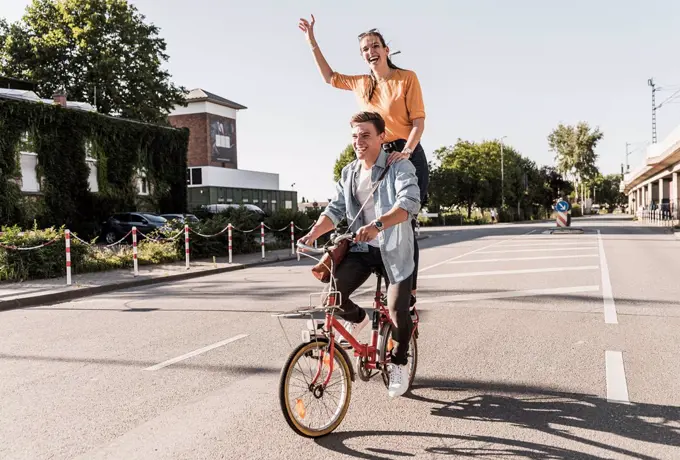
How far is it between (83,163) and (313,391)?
1120 inches

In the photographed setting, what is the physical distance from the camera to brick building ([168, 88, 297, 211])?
177 ft

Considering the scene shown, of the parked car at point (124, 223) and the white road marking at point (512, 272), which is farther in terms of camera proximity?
the parked car at point (124, 223)

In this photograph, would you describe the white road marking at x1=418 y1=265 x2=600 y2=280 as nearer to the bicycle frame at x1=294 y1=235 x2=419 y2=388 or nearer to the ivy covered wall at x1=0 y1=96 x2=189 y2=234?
the bicycle frame at x1=294 y1=235 x2=419 y2=388

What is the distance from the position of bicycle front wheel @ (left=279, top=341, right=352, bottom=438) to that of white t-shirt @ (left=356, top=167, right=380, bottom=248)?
30.0 inches

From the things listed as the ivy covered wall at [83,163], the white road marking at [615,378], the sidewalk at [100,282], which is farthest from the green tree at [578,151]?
the white road marking at [615,378]

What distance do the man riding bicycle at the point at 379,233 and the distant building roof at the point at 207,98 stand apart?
59852 mm

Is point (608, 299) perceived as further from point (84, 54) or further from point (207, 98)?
point (207, 98)

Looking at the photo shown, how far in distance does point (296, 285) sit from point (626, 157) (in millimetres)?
105533

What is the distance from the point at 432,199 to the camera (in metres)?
63.4

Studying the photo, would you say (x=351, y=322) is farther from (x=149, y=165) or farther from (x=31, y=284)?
(x=149, y=165)

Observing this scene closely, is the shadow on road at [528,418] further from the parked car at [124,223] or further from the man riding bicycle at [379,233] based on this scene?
the parked car at [124,223]

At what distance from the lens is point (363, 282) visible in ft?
11.8

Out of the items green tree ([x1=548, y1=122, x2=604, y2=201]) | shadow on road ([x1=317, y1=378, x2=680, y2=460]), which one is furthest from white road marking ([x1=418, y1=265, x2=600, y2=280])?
green tree ([x1=548, y1=122, x2=604, y2=201])

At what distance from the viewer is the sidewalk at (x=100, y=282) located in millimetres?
9797
